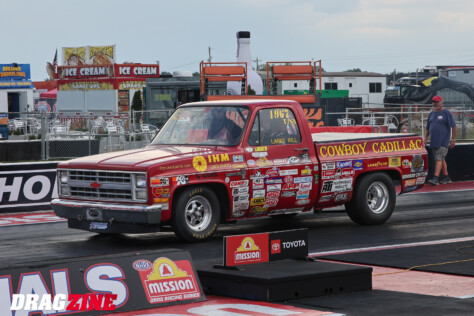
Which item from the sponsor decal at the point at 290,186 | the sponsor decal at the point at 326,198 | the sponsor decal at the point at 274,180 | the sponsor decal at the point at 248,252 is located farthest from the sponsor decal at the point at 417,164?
the sponsor decal at the point at 248,252

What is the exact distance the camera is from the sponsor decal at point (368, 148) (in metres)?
12.7

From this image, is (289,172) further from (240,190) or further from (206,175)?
(206,175)

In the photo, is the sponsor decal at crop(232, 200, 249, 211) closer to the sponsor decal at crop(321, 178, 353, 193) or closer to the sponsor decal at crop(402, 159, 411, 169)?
the sponsor decal at crop(321, 178, 353, 193)

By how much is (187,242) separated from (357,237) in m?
2.40

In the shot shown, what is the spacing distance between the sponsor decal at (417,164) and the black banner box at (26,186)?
6905 millimetres

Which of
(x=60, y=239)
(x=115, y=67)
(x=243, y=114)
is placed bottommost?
(x=60, y=239)

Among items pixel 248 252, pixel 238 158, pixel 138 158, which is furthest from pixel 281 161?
pixel 248 252

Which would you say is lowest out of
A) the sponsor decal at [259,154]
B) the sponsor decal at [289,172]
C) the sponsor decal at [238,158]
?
the sponsor decal at [289,172]

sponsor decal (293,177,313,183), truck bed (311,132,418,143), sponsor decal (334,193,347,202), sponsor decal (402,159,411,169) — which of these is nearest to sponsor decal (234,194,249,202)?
sponsor decal (293,177,313,183)

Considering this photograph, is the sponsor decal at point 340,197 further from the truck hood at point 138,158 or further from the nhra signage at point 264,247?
the nhra signage at point 264,247

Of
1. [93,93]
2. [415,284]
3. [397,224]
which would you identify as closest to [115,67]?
[93,93]

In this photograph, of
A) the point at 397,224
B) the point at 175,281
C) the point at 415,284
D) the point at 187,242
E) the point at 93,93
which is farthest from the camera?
the point at 93,93

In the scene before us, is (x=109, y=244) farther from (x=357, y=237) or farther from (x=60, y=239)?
(x=357, y=237)

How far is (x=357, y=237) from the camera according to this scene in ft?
39.8
